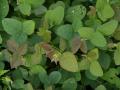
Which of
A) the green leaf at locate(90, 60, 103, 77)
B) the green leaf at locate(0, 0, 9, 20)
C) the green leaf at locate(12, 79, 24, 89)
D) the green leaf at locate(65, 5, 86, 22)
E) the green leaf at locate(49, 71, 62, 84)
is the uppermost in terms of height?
the green leaf at locate(0, 0, 9, 20)

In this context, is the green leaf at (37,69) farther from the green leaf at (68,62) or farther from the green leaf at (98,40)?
the green leaf at (98,40)

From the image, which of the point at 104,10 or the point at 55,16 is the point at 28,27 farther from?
the point at 104,10

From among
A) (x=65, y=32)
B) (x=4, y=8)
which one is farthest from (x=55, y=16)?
(x=4, y=8)

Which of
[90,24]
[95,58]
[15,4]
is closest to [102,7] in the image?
[90,24]

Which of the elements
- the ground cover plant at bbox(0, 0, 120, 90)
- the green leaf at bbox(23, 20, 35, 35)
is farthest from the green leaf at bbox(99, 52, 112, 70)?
the green leaf at bbox(23, 20, 35, 35)

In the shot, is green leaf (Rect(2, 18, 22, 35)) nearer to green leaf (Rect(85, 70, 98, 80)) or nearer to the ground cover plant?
the ground cover plant

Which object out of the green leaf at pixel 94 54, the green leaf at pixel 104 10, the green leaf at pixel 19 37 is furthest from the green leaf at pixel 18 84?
the green leaf at pixel 104 10

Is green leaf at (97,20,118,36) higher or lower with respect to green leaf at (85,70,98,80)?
higher

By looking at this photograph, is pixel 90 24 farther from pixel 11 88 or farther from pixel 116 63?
pixel 11 88
